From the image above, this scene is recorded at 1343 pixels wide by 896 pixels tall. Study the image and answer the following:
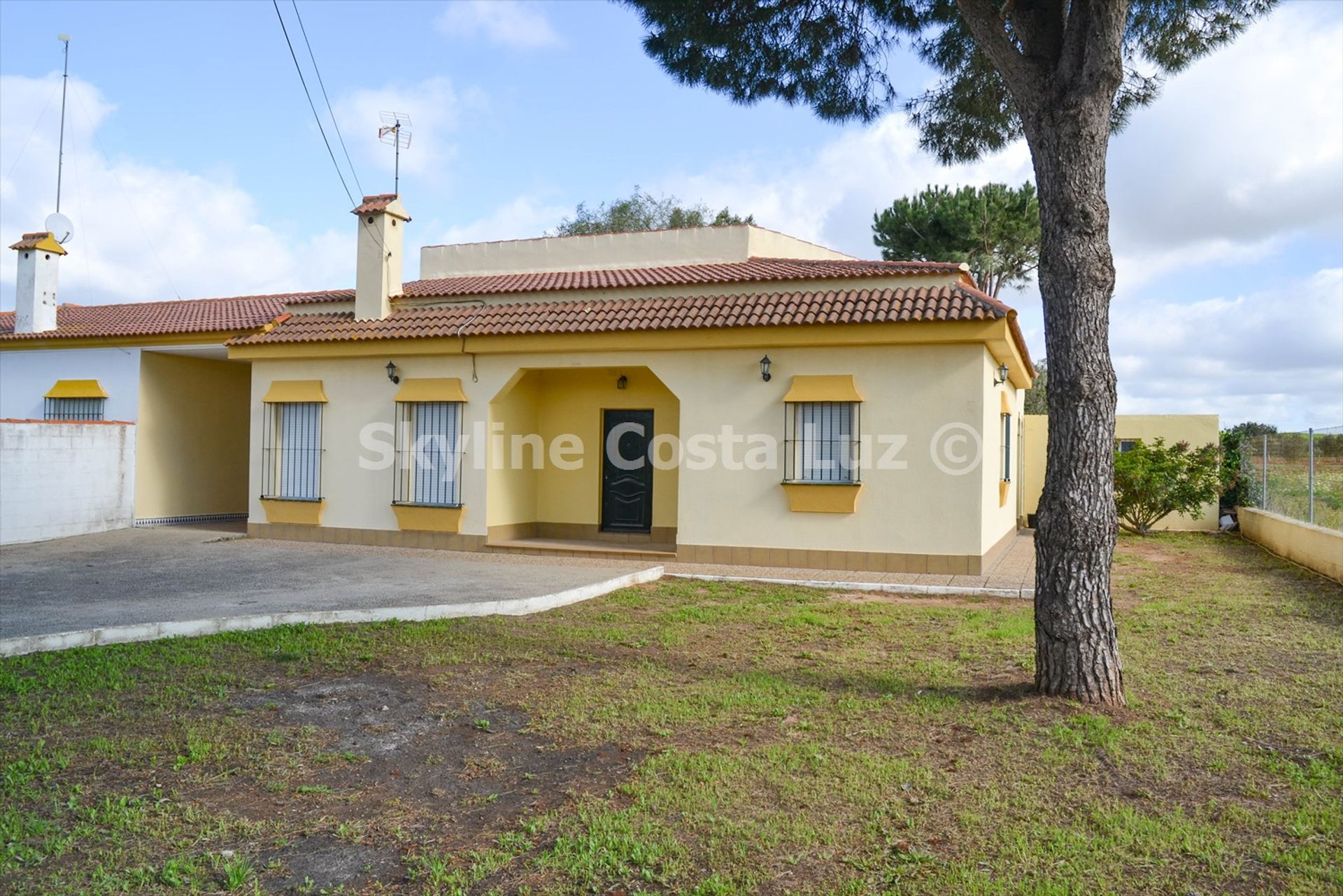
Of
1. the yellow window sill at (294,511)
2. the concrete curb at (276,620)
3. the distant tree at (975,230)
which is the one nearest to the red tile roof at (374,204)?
the yellow window sill at (294,511)

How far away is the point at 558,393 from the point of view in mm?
14969

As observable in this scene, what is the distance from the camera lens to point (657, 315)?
42.9 feet

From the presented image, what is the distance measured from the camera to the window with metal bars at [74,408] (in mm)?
17078

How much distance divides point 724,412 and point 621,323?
1.87 meters

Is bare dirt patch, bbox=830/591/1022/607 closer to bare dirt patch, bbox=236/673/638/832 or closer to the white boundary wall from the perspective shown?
bare dirt patch, bbox=236/673/638/832

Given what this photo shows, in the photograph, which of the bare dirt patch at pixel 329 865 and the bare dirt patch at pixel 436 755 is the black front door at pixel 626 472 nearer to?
the bare dirt patch at pixel 436 755

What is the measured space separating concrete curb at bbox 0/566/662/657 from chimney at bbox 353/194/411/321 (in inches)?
292

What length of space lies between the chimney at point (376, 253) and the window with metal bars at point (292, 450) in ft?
5.87

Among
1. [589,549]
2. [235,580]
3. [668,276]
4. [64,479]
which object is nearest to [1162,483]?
[668,276]

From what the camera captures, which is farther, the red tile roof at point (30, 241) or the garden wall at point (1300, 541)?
the red tile roof at point (30, 241)

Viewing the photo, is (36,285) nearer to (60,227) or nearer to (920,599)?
(60,227)

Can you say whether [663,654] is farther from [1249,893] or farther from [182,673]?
[1249,893]

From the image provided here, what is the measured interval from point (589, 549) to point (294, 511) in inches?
198

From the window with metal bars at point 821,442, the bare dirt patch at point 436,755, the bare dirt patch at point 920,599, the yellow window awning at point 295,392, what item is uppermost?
the yellow window awning at point 295,392
